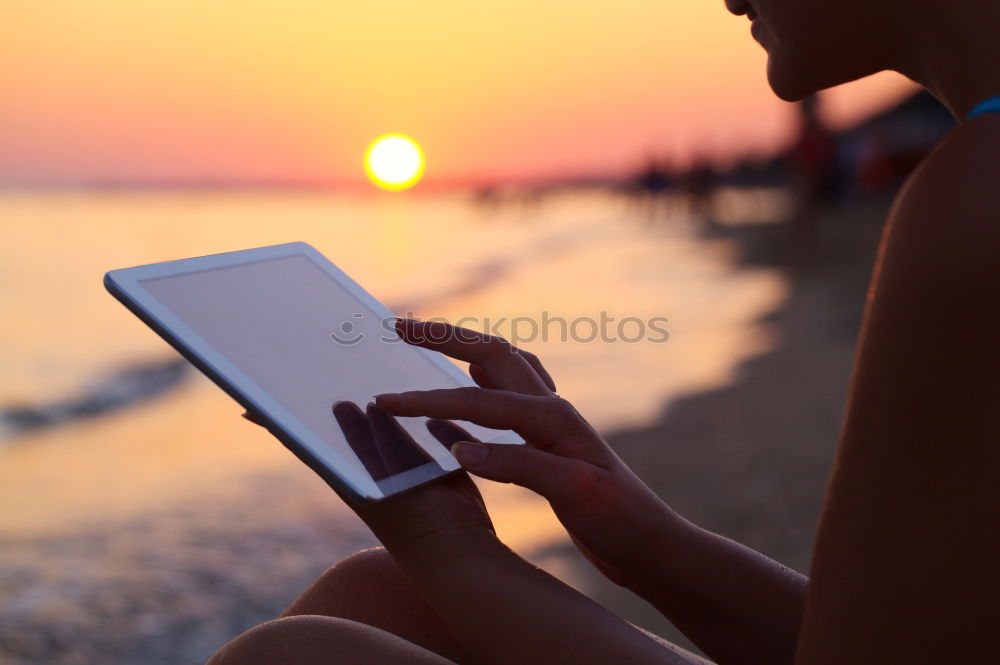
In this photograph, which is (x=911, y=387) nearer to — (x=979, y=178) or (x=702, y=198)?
(x=979, y=178)

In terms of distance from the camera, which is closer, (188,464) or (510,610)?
(510,610)

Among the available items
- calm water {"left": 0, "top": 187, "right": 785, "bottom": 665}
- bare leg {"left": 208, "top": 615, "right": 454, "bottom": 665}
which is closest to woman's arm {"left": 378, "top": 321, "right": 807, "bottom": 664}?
bare leg {"left": 208, "top": 615, "right": 454, "bottom": 665}

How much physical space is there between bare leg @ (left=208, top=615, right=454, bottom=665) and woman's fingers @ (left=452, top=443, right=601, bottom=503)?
0.74ft

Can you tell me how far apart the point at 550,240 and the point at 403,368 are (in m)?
24.4

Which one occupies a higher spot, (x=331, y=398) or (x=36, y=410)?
(x=331, y=398)

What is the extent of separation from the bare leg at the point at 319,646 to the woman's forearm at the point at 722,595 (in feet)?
1.05

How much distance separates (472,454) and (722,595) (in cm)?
41

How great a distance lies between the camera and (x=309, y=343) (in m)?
1.34

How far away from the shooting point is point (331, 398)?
118 cm

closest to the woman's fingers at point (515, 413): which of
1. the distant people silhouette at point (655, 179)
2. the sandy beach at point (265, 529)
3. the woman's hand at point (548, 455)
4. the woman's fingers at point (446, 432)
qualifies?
the woman's hand at point (548, 455)

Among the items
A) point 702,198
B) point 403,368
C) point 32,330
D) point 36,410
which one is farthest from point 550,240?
point 403,368

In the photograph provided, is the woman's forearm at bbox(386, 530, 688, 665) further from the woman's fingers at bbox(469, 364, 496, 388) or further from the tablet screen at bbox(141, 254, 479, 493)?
the woman's fingers at bbox(469, 364, 496, 388)

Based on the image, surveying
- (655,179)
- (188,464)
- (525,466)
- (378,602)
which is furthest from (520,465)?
(655,179)

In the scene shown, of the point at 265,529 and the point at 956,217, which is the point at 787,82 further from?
the point at 265,529
